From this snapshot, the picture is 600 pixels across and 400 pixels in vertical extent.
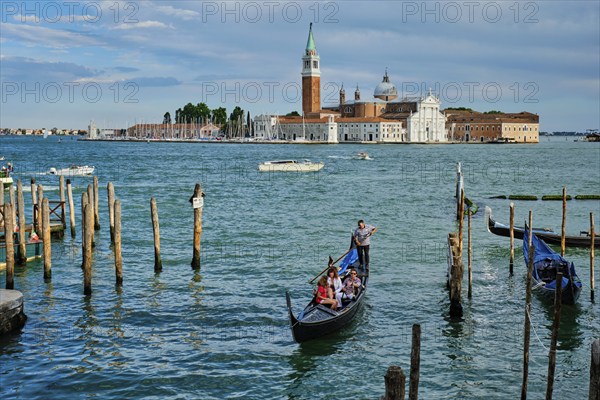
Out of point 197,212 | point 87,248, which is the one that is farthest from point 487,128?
point 87,248

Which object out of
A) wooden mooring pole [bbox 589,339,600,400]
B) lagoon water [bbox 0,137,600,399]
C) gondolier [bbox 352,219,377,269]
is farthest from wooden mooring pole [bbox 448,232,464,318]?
wooden mooring pole [bbox 589,339,600,400]

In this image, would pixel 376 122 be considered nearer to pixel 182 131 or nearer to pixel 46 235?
pixel 182 131

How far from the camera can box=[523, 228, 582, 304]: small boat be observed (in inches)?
478

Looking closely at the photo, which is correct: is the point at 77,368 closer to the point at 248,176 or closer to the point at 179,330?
the point at 179,330

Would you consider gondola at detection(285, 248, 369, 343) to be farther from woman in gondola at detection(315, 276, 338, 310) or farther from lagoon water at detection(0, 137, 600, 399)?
lagoon water at detection(0, 137, 600, 399)

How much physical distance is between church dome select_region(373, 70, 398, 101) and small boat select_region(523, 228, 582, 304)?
130 meters

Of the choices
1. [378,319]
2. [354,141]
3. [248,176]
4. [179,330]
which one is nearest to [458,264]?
[378,319]

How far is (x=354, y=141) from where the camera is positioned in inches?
5182

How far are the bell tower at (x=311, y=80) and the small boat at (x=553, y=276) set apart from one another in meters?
117

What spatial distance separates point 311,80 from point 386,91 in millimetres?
18495

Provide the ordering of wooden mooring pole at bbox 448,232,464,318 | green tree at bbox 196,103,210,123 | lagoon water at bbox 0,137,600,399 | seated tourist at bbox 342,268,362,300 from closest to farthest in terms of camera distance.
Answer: lagoon water at bbox 0,137,600,399
wooden mooring pole at bbox 448,232,464,318
seated tourist at bbox 342,268,362,300
green tree at bbox 196,103,210,123

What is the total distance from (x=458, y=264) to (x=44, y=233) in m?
7.23

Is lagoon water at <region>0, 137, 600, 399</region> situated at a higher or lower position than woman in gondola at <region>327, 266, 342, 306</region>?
lower

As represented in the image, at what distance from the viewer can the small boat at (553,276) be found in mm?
12148
